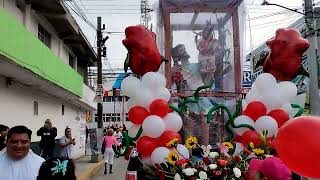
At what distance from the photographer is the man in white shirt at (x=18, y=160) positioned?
409cm

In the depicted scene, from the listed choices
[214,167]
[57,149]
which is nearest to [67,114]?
[57,149]

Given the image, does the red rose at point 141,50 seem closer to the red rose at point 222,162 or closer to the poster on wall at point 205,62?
the poster on wall at point 205,62

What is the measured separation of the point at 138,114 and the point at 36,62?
8.03m

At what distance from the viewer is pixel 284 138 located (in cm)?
321

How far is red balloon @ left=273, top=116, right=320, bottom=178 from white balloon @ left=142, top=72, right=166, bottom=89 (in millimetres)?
2049

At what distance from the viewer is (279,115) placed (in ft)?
16.9

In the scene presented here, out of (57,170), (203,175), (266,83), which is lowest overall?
(203,175)

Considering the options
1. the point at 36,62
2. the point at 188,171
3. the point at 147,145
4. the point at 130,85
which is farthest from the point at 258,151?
the point at 36,62

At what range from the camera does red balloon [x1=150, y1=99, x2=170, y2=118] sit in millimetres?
4988

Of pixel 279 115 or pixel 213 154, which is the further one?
pixel 279 115

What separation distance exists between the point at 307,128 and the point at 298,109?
2.43 metres

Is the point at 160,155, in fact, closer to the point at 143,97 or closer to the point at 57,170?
the point at 143,97

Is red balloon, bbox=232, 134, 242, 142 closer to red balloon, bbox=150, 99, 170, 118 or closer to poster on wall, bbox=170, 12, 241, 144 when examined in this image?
poster on wall, bbox=170, 12, 241, 144

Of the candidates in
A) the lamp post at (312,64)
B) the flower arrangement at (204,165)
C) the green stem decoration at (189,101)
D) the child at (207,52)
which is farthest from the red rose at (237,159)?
the lamp post at (312,64)
